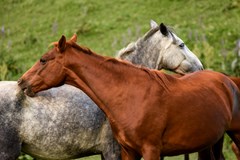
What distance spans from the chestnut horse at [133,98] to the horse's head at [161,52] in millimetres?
1108

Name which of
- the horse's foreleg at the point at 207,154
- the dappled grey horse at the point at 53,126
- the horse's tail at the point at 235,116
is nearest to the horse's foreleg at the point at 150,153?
the dappled grey horse at the point at 53,126

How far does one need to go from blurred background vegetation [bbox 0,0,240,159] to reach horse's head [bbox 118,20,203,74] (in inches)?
230

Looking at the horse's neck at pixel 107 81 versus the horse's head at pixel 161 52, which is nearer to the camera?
the horse's neck at pixel 107 81

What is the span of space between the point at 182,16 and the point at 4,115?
10.1m

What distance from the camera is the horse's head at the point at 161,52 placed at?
7523 millimetres

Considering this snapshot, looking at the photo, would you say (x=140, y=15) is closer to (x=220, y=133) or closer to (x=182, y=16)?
(x=182, y=16)

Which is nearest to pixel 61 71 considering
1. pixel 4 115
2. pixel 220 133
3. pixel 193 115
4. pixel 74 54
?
pixel 74 54

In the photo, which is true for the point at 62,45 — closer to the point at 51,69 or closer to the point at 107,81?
the point at 51,69

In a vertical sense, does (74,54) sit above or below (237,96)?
above

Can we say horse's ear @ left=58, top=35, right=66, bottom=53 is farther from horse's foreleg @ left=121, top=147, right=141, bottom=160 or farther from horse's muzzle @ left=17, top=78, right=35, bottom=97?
horse's foreleg @ left=121, top=147, right=141, bottom=160

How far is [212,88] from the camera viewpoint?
678 centimetres

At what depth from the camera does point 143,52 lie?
754 centimetres

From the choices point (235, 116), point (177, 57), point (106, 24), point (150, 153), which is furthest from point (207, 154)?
point (106, 24)

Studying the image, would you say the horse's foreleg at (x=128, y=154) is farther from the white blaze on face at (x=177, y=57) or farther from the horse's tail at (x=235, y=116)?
the white blaze on face at (x=177, y=57)
